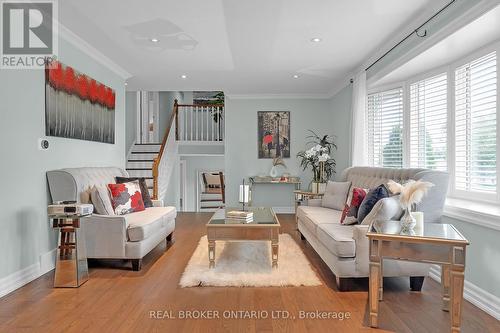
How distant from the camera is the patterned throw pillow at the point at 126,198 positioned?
13.8 ft

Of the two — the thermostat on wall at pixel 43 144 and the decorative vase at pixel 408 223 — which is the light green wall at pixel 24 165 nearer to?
the thermostat on wall at pixel 43 144

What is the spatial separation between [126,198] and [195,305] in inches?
80.5

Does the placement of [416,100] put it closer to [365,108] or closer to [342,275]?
[365,108]

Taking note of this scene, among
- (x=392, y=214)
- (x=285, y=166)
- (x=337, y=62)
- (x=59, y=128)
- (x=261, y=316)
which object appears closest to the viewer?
(x=261, y=316)

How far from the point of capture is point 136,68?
5477 mm

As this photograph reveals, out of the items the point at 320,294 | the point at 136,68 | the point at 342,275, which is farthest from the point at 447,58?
the point at 136,68

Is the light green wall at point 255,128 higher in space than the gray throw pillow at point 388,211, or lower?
higher

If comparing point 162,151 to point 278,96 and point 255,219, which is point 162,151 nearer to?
point 278,96

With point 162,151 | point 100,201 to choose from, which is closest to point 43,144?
point 100,201

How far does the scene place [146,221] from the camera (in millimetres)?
3889

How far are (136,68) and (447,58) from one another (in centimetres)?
427

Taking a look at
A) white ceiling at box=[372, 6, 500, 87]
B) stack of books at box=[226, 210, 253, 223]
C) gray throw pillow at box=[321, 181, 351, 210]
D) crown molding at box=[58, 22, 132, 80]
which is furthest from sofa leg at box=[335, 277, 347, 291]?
crown molding at box=[58, 22, 132, 80]

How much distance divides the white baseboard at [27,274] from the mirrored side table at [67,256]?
1.03 feet

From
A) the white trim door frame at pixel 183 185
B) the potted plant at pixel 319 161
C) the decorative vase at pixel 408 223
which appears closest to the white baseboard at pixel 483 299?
the decorative vase at pixel 408 223
